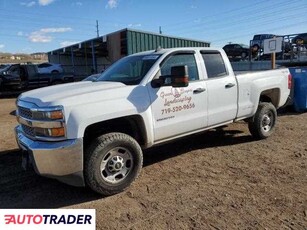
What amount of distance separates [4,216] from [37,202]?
Answer: 1111 mm

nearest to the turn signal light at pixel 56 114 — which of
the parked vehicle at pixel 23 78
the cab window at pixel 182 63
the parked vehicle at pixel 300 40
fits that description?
the cab window at pixel 182 63

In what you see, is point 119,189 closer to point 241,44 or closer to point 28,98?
point 28,98

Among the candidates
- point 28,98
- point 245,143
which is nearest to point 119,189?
point 28,98

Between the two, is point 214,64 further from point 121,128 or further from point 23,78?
point 23,78

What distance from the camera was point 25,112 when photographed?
4.25 m

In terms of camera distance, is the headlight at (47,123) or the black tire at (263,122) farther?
the black tire at (263,122)

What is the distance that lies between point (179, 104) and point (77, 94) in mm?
1606

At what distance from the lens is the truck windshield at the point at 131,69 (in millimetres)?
4816

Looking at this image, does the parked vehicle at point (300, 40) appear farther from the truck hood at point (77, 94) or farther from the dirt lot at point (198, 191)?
the truck hood at point (77, 94)

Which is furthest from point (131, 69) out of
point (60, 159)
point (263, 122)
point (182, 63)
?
point (263, 122)

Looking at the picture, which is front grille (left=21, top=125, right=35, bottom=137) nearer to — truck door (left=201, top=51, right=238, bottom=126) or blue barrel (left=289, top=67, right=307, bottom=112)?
truck door (left=201, top=51, right=238, bottom=126)

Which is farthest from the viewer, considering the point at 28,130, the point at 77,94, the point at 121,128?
the point at 121,128

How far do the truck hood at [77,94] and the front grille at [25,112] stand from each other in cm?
13

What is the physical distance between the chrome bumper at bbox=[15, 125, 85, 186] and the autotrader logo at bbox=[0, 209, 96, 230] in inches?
30.9
